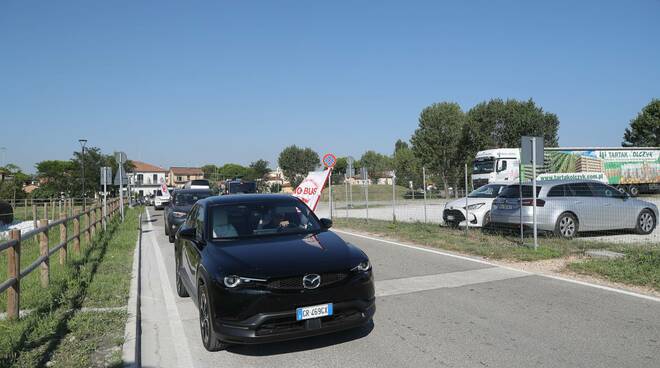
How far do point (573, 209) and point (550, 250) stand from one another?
2552 millimetres

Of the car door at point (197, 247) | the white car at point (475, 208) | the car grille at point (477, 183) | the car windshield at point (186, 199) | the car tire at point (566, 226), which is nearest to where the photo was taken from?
the car door at point (197, 247)

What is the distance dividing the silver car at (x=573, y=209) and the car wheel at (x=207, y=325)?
9.25 meters

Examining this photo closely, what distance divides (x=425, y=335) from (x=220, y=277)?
225 centimetres

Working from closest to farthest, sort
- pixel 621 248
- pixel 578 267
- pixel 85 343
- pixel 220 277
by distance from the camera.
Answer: pixel 220 277 → pixel 85 343 → pixel 578 267 → pixel 621 248

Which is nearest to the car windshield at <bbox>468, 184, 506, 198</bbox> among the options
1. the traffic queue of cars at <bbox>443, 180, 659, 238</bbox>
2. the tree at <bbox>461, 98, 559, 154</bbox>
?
the traffic queue of cars at <bbox>443, 180, 659, 238</bbox>

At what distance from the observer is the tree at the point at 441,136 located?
2205 inches

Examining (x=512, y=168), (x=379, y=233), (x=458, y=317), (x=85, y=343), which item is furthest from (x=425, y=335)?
(x=512, y=168)

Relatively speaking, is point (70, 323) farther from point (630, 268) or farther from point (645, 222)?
point (645, 222)

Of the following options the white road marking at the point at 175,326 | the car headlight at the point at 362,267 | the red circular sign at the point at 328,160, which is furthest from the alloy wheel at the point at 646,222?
the white road marking at the point at 175,326

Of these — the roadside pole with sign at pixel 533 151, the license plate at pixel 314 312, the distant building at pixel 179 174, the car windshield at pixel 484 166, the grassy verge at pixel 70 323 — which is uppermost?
the distant building at pixel 179 174

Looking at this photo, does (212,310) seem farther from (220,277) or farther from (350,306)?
(350,306)

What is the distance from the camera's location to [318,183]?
17.5 meters

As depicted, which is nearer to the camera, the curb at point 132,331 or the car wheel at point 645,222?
the curb at point 132,331

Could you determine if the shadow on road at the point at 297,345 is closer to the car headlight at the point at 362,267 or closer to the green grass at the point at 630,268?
the car headlight at the point at 362,267
